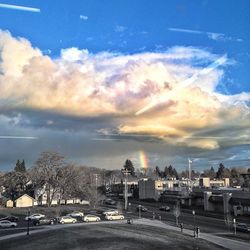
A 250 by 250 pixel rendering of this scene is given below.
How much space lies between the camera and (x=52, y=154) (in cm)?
12675

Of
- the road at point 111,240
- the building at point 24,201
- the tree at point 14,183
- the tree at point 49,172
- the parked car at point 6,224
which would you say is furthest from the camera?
the tree at point 14,183

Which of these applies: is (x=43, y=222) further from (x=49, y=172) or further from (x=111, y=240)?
(x=49, y=172)

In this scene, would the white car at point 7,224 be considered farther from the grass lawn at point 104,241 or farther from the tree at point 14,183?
the tree at point 14,183

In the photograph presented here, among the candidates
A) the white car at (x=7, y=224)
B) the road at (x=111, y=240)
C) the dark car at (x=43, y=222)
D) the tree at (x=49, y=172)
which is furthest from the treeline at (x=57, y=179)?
the road at (x=111, y=240)

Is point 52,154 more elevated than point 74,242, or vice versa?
point 52,154

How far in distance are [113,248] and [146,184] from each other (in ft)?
376

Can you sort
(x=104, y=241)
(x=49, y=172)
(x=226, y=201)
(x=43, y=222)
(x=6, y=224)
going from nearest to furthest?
1. (x=104, y=241)
2. (x=6, y=224)
3. (x=43, y=222)
4. (x=226, y=201)
5. (x=49, y=172)

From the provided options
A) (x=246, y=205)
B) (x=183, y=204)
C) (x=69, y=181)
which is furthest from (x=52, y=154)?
(x=246, y=205)

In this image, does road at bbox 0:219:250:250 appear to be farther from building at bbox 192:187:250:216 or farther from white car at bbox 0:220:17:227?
building at bbox 192:187:250:216

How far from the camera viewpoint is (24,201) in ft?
427

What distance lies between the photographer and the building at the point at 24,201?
12962 cm

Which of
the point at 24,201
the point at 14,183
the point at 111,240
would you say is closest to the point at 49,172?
the point at 24,201

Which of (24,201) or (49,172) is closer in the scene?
(49,172)

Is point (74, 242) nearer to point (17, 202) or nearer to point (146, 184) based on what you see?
point (17, 202)
